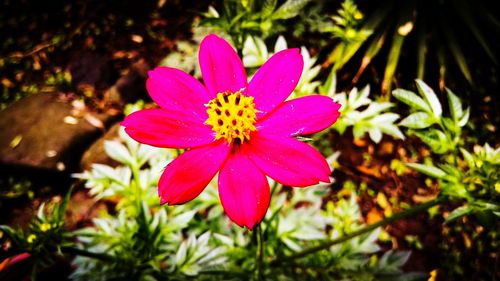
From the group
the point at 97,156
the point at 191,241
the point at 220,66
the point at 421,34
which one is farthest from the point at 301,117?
the point at 421,34

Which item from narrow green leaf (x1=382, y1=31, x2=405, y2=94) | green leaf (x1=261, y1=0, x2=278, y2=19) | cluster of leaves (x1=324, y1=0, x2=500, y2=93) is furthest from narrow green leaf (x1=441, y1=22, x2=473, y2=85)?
green leaf (x1=261, y1=0, x2=278, y2=19)

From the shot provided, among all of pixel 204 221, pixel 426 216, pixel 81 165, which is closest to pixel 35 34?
pixel 81 165

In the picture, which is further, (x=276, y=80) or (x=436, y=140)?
(x=436, y=140)

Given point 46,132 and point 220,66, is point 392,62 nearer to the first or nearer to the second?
point 220,66

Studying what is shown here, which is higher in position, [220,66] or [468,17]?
[220,66]

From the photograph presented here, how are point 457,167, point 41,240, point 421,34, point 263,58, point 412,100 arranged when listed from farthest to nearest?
point 421,34
point 263,58
point 412,100
point 457,167
point 41,240

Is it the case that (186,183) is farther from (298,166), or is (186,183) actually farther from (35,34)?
(35,34)

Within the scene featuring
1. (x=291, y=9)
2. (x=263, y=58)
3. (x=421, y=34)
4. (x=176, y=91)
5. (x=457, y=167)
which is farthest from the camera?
(x=421, y=34)

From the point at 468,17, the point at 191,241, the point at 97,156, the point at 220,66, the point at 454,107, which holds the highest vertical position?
the point at 220,66
